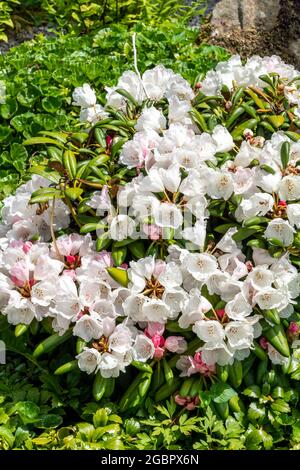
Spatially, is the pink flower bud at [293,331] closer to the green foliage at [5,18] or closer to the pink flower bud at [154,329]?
the pink flower bud at [154,329]

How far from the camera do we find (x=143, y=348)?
2.58 meters

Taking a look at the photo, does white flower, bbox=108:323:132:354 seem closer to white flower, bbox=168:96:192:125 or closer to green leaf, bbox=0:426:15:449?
green leaf, bbox=0:426:15:449

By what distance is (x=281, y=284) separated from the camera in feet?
8.32

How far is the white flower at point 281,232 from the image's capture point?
2.58 m

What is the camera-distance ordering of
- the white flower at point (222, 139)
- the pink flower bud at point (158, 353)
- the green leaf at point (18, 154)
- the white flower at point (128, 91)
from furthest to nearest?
the green leaf at point (18, 154), the white flower at point (128, 91), the white flower at point (222, 139), the pink flower bud at point (158, 353)

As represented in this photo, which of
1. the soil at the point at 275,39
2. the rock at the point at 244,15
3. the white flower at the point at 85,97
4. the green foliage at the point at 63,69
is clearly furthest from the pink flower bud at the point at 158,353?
the rock at the point at 244,15

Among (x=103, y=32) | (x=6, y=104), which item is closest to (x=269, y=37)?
(x=103, y=32)

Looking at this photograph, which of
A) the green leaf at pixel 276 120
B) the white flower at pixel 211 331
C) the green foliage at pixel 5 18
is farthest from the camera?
the green foliage at pixel 5 18

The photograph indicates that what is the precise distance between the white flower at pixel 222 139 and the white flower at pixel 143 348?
2.62 ft

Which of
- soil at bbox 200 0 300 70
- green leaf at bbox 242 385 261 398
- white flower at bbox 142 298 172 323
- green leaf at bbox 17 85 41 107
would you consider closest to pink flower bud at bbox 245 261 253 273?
white flower at bbox 142 298 172 323

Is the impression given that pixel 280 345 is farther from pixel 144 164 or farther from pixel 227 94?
pixel 227 94

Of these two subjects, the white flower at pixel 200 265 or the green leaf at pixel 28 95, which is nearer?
the white flower at pixel 200 265

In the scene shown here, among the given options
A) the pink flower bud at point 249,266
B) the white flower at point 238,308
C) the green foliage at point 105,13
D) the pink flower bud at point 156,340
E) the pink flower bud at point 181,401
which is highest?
the pink flower bud at point 249,266

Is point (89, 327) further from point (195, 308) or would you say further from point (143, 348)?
point (195, 308)
